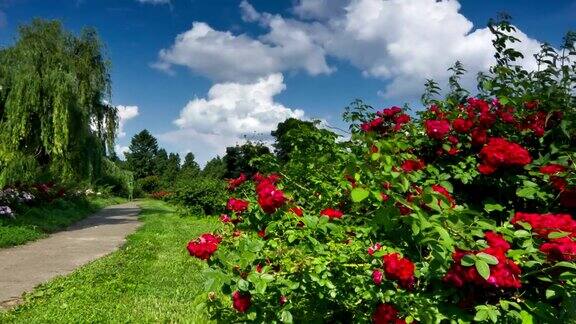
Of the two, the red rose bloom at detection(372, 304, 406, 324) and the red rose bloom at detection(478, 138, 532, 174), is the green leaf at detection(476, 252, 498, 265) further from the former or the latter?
the red rose bloom at detection(478, 138, 532, 174)

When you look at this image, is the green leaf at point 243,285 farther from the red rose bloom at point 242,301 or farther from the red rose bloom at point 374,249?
the red rose bloom at point 374,249

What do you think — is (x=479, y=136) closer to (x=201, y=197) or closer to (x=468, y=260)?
(x=468, y=260)

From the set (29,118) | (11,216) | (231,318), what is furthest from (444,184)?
(29,118)

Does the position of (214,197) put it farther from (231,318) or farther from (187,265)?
(231,318)

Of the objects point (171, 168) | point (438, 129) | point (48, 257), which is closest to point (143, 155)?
point (171, 168)

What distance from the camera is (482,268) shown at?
188 cm

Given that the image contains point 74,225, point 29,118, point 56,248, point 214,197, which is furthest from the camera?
point 214,197

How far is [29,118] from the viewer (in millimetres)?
14016

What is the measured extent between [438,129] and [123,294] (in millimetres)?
4251

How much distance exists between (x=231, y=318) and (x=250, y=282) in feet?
2.99

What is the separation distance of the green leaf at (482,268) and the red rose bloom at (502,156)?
1.11m

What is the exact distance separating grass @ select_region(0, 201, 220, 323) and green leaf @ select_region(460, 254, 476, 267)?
66.7 inches

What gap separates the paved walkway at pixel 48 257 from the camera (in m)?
6.25

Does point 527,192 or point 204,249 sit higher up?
point 527,192
